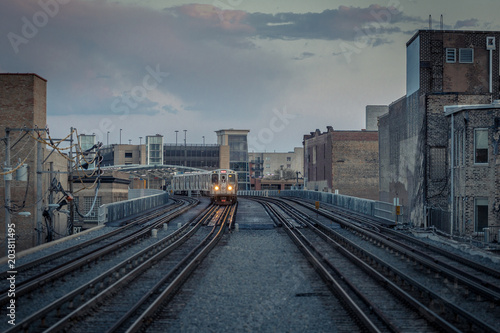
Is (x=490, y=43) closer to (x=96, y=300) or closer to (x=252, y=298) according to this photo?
(x=252, y=298)

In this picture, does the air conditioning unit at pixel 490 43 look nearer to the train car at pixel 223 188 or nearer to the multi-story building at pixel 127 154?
the train car at pixel 223 188

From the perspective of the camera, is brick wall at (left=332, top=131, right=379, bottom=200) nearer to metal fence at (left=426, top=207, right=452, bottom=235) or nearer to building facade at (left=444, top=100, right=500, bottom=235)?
metal fence at (left=426, top=207, right=452, bottom=235)

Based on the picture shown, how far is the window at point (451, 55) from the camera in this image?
35.8m

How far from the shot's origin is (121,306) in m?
10.3

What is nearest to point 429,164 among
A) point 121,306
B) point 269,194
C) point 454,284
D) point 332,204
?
point 332,204

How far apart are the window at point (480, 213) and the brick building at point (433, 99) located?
379 centimetres

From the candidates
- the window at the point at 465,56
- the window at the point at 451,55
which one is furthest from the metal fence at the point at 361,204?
the window at the point at 465,56

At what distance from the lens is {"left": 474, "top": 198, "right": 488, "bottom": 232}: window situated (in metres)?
24.5

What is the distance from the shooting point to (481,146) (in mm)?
24781

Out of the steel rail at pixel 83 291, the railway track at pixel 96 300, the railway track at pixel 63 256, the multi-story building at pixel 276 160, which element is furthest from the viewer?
the multi-story building at pixel 276 160

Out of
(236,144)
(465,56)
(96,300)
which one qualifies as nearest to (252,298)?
(96,300)

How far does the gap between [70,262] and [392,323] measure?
1003 centimetres

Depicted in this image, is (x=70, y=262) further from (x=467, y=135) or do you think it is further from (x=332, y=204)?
(x=332, y=204)

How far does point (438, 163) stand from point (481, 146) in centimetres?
673
